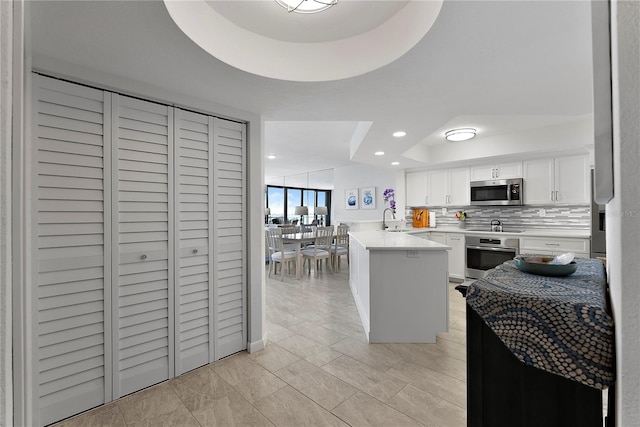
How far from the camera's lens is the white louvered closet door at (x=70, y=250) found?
163 cm

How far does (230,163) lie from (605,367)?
2.36m

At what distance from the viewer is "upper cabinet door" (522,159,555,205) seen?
13.8 feet

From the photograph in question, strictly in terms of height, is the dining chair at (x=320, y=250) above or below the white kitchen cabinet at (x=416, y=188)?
below

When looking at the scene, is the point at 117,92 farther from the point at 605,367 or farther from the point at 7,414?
the point at 605,367

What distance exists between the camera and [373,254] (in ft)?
9.02

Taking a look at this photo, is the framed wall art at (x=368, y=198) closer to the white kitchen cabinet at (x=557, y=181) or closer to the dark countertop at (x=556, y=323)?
the white kitchen cabinet at (x=557, y=181)

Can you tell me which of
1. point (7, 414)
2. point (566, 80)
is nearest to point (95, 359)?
point (7, 414)

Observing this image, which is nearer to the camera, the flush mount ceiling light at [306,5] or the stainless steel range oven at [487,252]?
the flush mount ceiling light at [306,5]

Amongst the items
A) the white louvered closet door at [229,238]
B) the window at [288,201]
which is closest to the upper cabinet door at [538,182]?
the white louvered closet door at [229,238]

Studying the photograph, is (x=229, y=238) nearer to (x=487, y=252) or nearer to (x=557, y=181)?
(x=487, y=252)

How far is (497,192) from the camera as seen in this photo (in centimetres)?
460

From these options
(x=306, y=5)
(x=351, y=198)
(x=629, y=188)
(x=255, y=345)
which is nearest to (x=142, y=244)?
(x=255, y=345)

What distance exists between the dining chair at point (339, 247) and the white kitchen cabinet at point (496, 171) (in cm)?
257

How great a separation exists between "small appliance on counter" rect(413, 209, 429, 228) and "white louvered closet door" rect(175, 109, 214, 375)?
427 centimetres
